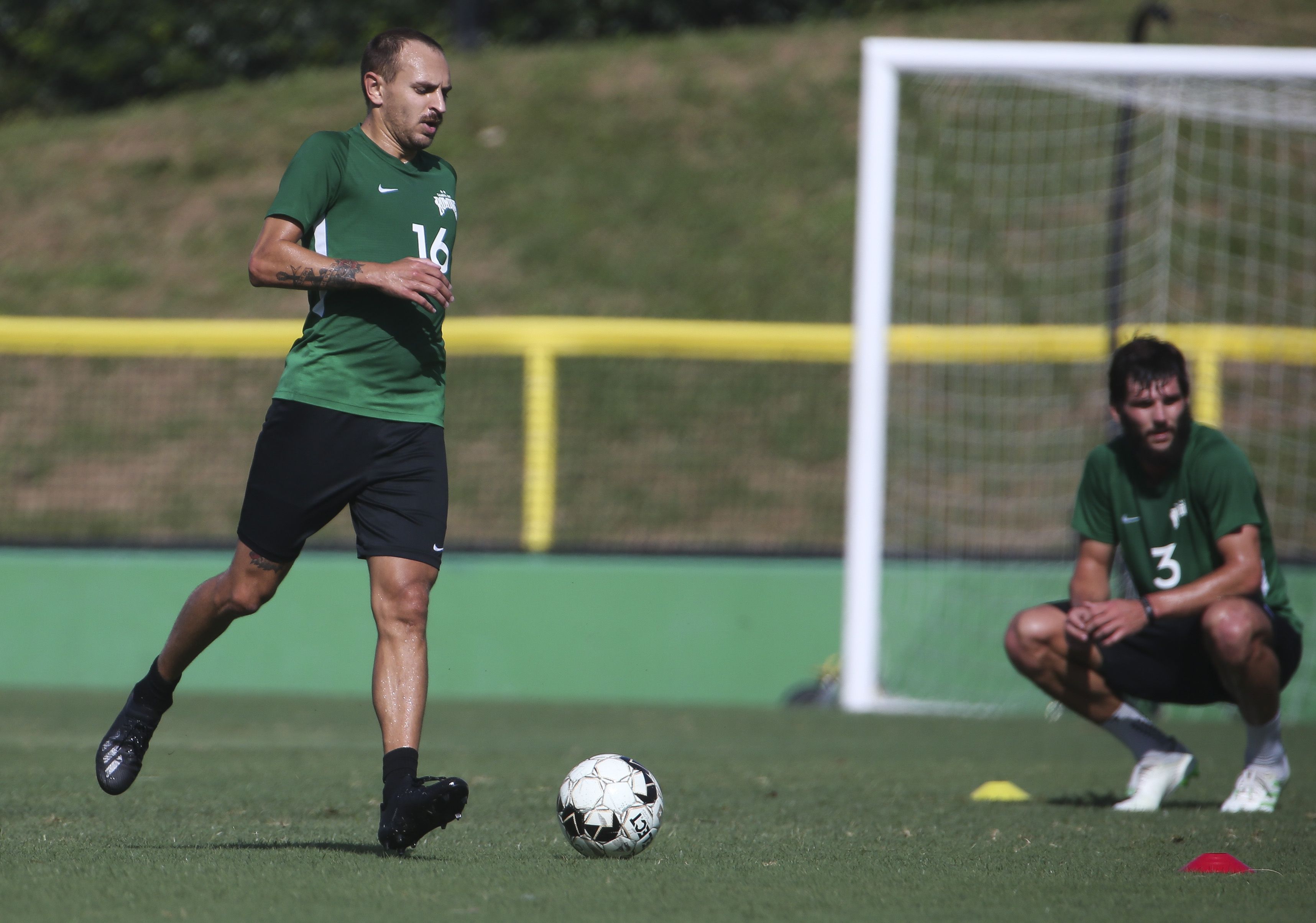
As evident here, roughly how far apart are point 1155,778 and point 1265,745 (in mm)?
375

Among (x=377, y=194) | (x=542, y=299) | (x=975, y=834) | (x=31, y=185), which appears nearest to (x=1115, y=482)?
(x=975, y=834)

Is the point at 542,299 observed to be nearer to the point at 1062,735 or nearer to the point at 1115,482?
the point at 1062,735

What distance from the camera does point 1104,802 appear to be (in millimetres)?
5414

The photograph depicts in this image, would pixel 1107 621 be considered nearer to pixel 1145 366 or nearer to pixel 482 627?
pixel 1145 366

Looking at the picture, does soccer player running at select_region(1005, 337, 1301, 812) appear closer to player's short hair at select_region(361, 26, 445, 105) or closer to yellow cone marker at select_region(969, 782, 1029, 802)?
yellow cone marker at select_region(969, 782, 1029, 802)

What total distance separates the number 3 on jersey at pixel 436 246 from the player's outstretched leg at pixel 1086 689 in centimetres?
238

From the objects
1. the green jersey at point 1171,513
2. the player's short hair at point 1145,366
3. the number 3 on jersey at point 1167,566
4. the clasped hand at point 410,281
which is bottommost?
the number 3 on jersey at point 1167,566

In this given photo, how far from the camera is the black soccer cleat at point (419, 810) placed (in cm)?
366

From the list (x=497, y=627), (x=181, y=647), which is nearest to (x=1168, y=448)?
(x=181, y=647)

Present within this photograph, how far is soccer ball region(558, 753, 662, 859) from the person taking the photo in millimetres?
3900

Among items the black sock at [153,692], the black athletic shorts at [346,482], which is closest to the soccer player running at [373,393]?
the black athletic shorts at [346,482]

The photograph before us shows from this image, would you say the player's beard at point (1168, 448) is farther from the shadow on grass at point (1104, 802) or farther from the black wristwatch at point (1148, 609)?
the shadow on grass at point (1104, 802)

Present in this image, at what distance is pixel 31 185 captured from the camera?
18.2 m

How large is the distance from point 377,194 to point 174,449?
25.4ft
